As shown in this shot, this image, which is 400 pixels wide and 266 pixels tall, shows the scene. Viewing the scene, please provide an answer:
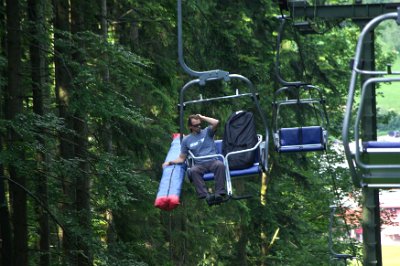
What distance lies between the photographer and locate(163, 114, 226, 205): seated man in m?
14.8

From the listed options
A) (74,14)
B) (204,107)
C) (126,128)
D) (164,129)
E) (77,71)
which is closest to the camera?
(77,71)

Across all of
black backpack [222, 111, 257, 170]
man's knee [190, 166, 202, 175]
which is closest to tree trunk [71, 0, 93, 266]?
black backpack [222, 111, 257, 170]

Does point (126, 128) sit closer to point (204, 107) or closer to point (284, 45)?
point (204, 107)

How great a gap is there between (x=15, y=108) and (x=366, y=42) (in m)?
5.24

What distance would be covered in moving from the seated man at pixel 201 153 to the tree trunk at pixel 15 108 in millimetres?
2936

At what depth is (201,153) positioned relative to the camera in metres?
14.9

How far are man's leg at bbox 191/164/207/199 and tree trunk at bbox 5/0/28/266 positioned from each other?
2.95 metres

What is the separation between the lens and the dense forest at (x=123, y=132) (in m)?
17.5

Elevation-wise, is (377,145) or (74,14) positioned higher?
(74,14)

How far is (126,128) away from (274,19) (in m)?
6.36

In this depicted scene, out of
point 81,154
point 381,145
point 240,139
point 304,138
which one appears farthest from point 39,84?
point 381,145

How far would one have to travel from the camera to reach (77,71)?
18.2m

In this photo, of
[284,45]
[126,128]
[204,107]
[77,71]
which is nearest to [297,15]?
[77,71]

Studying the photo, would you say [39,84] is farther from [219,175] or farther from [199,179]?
[219,175]
